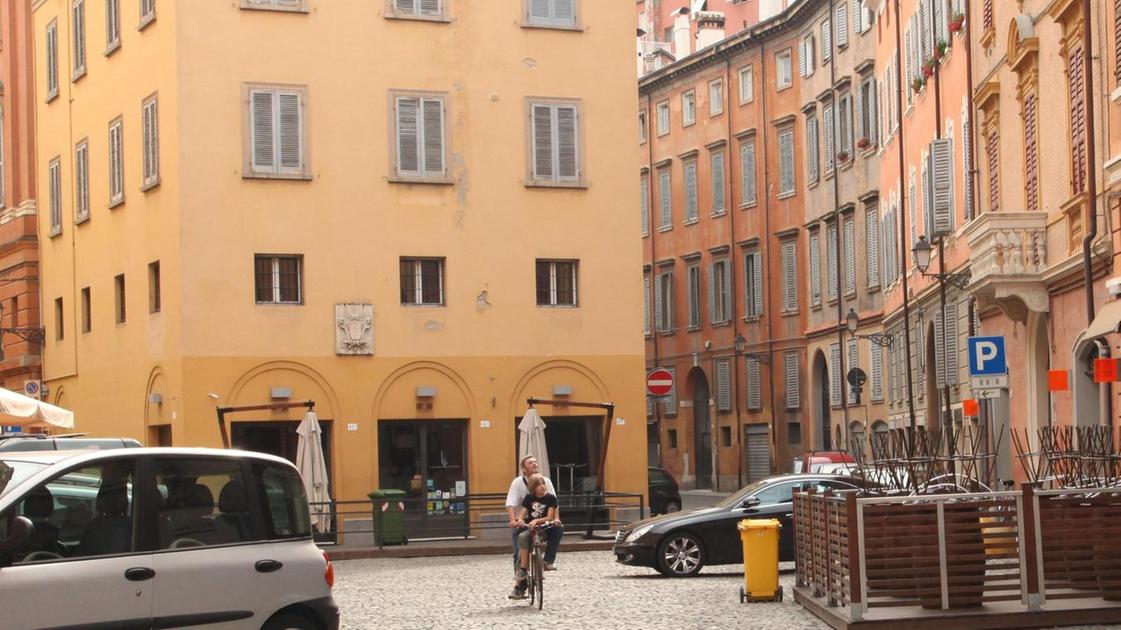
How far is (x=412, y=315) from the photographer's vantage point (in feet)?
125

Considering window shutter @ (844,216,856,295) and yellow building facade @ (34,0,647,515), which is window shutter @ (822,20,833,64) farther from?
yellow building facade @ (34,0,647,515)

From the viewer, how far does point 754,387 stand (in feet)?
221

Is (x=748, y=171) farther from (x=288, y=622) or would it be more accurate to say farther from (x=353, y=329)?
(x=288, y=622)

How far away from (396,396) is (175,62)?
7.55m

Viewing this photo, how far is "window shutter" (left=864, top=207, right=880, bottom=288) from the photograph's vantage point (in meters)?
55.2

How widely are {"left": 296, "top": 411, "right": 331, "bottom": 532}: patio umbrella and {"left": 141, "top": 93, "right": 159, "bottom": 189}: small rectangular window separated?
646 cm

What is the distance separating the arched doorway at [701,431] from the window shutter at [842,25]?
49.5 ft

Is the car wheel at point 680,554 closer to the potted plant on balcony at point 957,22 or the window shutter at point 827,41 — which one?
the potted plant on balcony at point 957,22

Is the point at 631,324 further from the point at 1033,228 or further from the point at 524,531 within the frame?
the point at 524,531

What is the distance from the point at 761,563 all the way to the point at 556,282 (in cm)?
1890

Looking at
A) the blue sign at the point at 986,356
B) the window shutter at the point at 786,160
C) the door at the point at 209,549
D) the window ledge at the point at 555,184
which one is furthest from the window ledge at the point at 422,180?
the window shutter at the point at 786,160

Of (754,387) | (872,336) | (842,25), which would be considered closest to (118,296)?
(872,336)

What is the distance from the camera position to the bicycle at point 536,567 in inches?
861

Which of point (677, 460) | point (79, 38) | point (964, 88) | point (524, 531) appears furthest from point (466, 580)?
point (677, 460)
